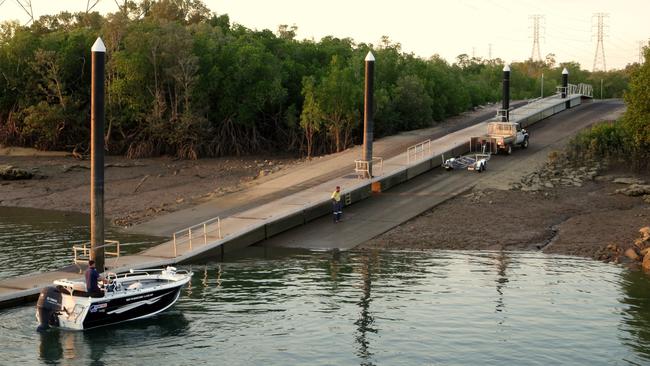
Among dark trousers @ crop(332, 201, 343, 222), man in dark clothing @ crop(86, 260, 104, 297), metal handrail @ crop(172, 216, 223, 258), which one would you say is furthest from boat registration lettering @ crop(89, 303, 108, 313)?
dark trousers @ crop(332, 201, 343, 222)

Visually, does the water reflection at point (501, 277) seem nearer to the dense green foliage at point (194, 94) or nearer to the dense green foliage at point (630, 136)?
the dense green foliage at point (630, 136)

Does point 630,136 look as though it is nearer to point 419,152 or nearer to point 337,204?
point 419,152

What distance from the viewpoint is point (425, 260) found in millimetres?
37562

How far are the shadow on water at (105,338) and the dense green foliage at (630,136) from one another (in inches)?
1378

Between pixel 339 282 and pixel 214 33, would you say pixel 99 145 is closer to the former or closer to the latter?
pixel 339 282

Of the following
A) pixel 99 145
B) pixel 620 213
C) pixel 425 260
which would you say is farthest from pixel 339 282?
pixel 620 213

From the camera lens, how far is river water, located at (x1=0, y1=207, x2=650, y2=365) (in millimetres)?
24781

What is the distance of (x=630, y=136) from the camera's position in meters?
55.4

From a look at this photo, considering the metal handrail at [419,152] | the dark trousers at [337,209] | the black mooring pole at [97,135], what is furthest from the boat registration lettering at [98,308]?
the metal handrail at [419,152]

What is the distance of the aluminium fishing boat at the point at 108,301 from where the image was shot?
2672 centimetres

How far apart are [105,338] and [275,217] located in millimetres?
16694

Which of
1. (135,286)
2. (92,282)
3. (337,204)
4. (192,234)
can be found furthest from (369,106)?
(92,282)

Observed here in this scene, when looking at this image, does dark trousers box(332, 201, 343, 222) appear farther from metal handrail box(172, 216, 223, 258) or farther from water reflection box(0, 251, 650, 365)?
water reflection box(0, 251, 650, 365)

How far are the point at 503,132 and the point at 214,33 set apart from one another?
29110 mm
